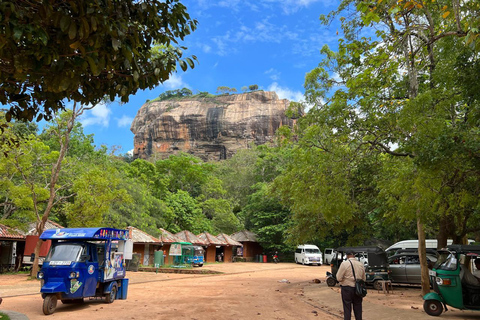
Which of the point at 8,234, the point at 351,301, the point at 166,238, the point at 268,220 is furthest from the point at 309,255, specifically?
the point at 351,301

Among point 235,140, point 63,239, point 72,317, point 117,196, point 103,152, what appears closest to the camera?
point 72,317

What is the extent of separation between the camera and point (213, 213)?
48.8m

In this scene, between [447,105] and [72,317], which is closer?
[72,317]

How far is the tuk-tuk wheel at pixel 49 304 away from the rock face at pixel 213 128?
73.1 meters

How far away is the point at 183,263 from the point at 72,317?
23.9 m

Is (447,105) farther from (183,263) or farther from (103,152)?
(103,152)

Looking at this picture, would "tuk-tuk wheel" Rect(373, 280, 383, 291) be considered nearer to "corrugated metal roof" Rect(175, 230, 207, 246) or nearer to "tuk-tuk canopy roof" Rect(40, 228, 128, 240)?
"tuk-tuk canopy roof" Rect(40, 228, 128, 240)

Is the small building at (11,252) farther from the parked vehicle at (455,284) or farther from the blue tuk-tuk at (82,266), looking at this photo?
the parked vehicle at (455,284)

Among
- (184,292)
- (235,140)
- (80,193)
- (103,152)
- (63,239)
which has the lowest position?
(184,292)

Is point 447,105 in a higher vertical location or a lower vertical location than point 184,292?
higher

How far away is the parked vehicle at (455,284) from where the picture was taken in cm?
872

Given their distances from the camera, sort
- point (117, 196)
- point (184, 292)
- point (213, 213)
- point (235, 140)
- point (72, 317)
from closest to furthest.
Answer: point (72, 317)
point (184, 292)
point (117, 196)
point (213, 213)
point (235, 140)

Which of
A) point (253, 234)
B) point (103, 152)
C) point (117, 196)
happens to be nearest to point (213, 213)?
point (253, 234)

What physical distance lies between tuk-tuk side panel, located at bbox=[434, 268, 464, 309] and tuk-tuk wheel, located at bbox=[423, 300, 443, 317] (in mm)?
286
